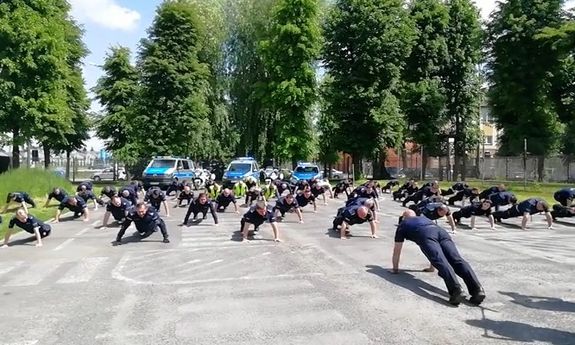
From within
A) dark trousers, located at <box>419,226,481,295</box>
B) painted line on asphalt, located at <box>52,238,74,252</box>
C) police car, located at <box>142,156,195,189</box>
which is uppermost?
police car, located at <box>142,156,195,189</box>

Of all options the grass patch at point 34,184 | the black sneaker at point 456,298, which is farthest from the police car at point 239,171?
the black sneaker at point 456,298

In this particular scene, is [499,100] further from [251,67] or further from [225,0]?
[225,0]

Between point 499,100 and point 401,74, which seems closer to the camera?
point 499,100

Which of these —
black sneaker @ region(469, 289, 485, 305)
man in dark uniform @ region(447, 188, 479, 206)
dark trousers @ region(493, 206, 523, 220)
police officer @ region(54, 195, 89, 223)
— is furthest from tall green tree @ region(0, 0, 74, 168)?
black sneaker @ region(469, 289, 485, 305)

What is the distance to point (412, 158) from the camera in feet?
A: 231

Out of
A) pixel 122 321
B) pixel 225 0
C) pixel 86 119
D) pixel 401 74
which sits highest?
pixel 225 0

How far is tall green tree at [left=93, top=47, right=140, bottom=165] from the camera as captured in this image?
2095 inches

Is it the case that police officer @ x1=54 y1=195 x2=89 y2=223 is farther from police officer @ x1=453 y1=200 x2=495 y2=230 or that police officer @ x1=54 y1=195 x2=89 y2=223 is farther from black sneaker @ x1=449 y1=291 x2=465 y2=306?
black sneaker @ x1=449 y1=291 x2=465 y2=306

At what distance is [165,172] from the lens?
36.1m

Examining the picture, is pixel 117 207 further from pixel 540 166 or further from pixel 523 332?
pixel 540 166

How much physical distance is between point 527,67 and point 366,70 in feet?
38.8

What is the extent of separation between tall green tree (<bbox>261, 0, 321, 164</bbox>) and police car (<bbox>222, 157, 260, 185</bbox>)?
1093 cm

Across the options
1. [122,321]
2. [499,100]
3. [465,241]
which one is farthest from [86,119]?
[122,321]

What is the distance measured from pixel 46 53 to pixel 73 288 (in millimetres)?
27923
